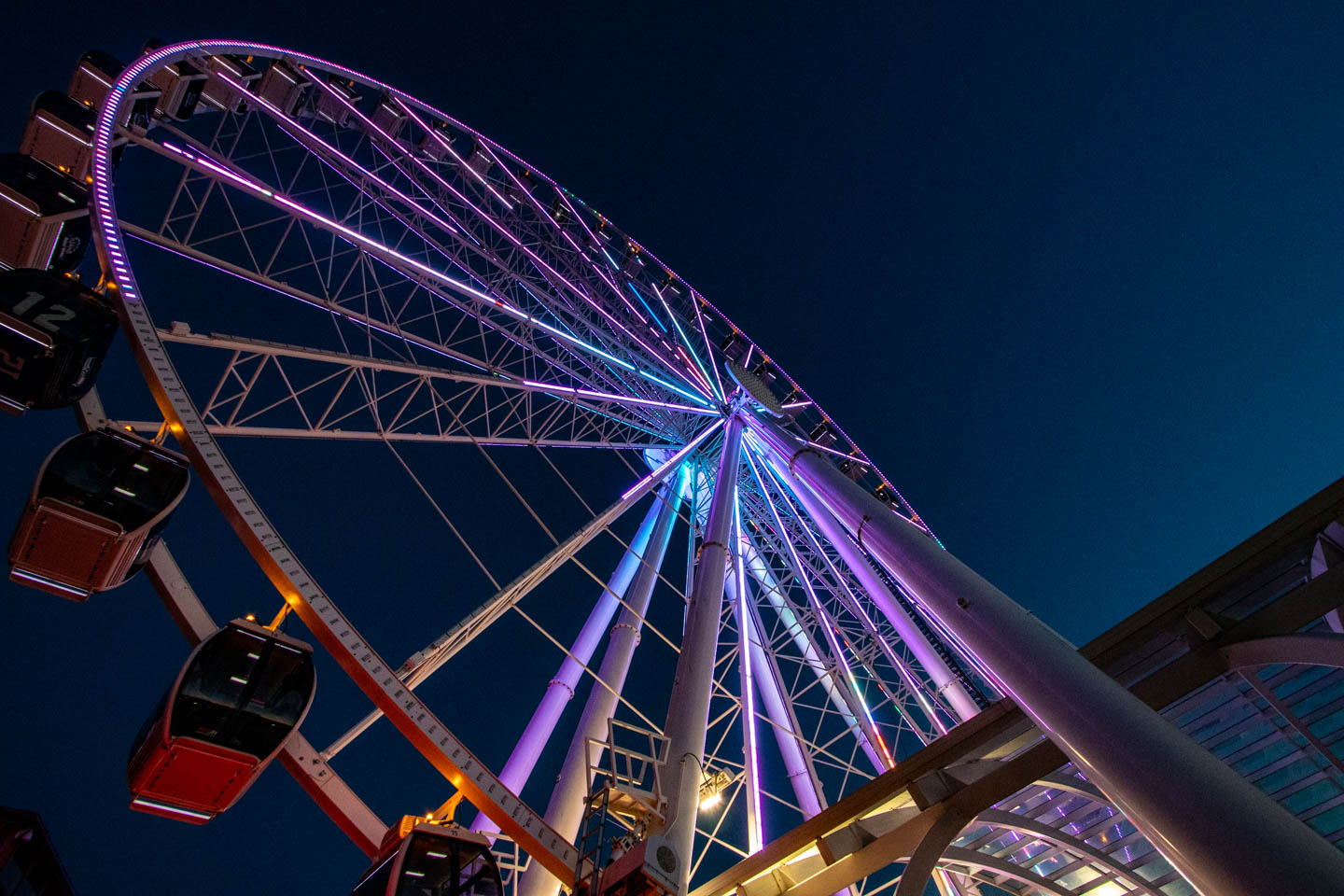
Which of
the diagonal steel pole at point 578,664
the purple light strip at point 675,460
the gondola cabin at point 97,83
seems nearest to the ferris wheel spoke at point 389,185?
the purple light strip at point 675,460

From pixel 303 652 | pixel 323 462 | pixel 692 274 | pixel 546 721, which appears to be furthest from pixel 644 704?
pixel 303 652

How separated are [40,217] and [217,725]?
5.41m

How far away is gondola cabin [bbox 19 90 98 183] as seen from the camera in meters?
9.05

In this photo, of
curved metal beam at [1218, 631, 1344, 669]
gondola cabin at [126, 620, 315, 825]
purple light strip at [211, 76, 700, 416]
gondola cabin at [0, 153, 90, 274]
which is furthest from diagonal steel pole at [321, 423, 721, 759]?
curved metal beam at [1218, 631, 1344, 669]

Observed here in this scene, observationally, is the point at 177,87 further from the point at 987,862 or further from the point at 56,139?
the point at 987,862

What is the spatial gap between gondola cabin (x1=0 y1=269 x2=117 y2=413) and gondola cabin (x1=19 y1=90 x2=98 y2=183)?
10.2 ft

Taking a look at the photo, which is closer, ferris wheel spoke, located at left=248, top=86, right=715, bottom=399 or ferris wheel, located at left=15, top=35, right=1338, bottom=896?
ferris wheel, located at left=15, top=35, right=1338, bottom=896

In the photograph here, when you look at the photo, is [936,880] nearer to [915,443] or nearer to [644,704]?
[644,704]

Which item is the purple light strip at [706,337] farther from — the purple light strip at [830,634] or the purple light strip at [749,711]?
the purple light strip at [830,634]

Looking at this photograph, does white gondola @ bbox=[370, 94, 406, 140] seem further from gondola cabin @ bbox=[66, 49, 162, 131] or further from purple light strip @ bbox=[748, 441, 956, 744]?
purple light strip @ bbox=[748, 441, 956, 744]

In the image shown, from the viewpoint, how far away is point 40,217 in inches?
294

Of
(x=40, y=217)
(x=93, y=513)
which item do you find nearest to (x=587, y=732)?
(x=93, y=513)

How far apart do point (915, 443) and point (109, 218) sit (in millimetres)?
38586

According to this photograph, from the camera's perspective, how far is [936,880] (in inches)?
350
